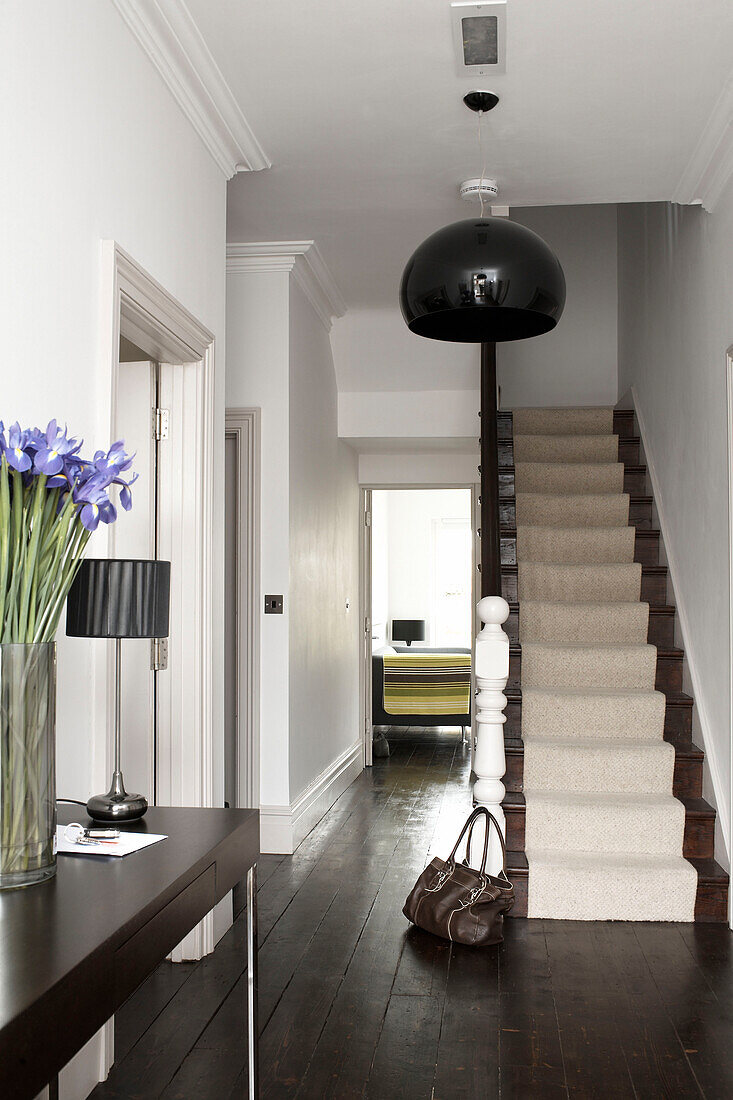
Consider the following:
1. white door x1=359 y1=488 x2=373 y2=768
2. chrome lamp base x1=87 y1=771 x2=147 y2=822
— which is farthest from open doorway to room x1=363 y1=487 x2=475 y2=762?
chrome lamp base x1=87 y1=771 x2=147 y2=822

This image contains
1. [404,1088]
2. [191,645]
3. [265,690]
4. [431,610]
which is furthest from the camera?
[431,610]

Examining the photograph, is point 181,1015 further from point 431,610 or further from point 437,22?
point 431,610

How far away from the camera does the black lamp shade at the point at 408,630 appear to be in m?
11.7

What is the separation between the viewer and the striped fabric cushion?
7.80 m

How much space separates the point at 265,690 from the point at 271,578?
0.55 metres

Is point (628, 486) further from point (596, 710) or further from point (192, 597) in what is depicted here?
point (192, 597)

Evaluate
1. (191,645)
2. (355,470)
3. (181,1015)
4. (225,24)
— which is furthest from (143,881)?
(355,470)

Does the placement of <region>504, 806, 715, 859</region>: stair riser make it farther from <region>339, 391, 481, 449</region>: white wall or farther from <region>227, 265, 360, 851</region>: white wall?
<region>339, 391, 481, 449</region>: white wall

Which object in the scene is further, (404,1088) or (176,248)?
(176,248)

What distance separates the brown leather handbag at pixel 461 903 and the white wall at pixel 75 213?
1.38m

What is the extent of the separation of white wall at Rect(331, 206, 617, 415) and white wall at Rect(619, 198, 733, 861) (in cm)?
104

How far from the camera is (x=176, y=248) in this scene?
2.94 meters

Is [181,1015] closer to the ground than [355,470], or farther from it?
closer to the ground

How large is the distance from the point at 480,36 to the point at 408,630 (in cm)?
932
